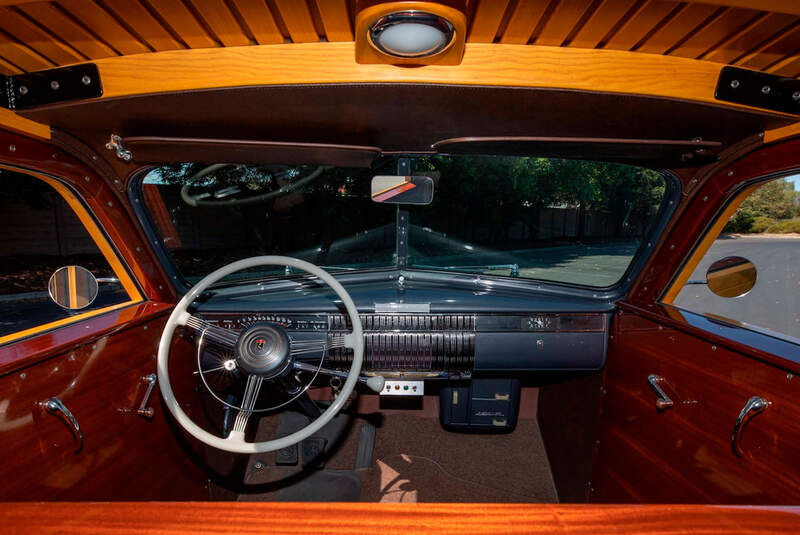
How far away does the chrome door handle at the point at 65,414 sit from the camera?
148cm

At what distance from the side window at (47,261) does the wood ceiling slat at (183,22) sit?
114 centimetres

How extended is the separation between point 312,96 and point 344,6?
16.5 inches

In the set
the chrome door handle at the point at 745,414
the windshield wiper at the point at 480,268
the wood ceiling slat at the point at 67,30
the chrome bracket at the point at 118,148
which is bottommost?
the chrome door handle at the point at 745,414

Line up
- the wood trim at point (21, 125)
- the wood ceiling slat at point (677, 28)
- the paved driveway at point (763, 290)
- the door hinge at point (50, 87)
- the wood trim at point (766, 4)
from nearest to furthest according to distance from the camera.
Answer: the wood trim at point (766, 4)
the wood ceiling slat at point (677, 28)
the door hinge at point (50, 87)
the wood trim at point (21, 125)
the paved driveway at point (763, 290)

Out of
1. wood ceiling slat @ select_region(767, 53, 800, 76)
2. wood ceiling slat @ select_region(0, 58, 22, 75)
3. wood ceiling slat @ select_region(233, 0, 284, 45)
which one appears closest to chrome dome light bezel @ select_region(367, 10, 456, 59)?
wood ceiling slat @ select_region(233, 0, 284, 45)

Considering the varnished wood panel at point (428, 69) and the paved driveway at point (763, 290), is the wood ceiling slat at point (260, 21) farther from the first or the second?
the paved driveway at point (763, 290)

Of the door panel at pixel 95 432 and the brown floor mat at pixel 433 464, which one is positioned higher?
the door panel at pixel 95 432

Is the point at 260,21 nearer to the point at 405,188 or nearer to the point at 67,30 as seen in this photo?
the point at 67,30

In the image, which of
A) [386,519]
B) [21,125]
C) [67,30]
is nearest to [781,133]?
[386,519]

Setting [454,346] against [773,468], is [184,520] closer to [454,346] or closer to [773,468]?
[773,468]

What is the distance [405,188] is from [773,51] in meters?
1.62

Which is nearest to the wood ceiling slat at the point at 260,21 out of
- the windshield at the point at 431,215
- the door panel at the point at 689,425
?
the windshield at the point at 431,215

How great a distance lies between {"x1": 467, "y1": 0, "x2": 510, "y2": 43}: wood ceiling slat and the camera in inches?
42.2

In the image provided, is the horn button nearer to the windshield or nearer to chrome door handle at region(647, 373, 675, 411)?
the windshield
